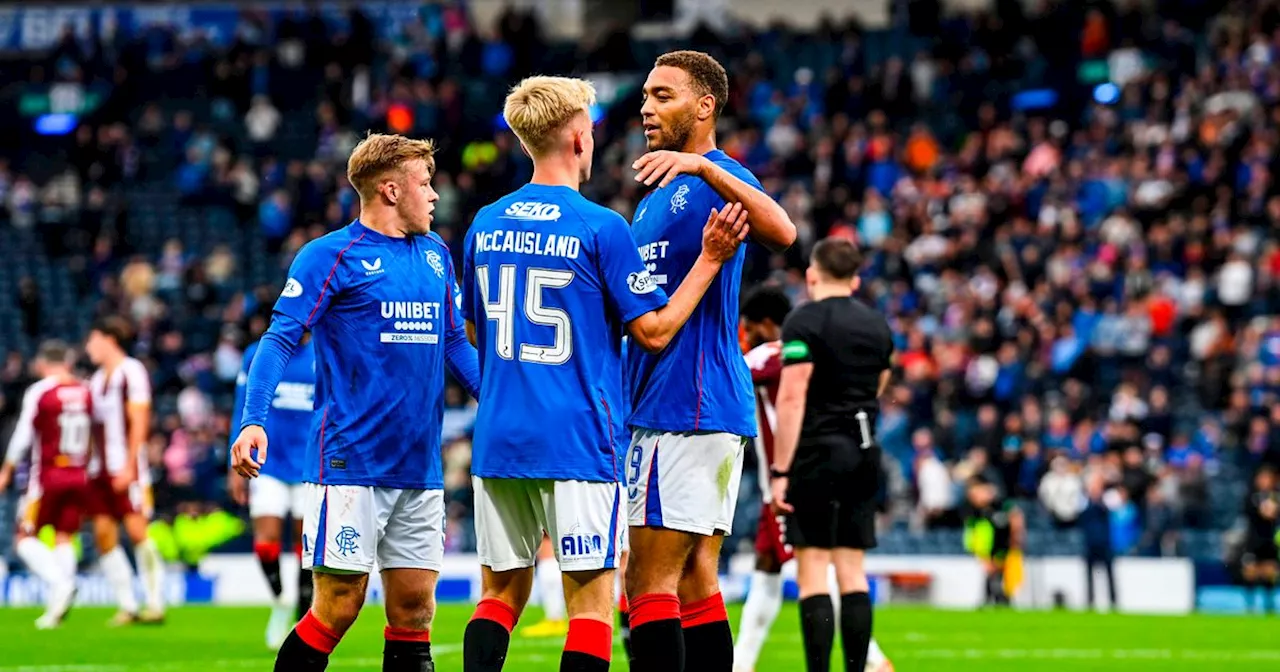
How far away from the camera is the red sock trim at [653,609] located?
274 inches

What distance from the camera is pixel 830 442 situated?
390 inches

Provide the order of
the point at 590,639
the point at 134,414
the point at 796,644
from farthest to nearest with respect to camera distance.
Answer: the point at 134,414, the point at 796,644, the point at 590,639

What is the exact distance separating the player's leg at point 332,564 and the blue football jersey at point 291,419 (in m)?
5.72

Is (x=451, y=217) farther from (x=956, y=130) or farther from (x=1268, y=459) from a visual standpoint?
(x=1268, y=459)

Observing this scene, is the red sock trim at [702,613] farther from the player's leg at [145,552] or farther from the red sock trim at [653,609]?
the player's leg at [145,552]

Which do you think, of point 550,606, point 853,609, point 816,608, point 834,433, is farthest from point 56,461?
point 853,609

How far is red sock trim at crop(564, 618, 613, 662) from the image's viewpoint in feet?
21.9

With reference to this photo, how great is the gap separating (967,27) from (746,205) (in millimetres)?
27803

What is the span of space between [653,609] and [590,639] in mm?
355

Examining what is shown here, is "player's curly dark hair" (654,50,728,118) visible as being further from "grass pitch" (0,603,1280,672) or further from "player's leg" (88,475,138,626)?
"player's leg" (88,475,138,626)

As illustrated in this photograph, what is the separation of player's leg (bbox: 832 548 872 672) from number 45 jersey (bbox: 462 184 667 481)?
3086mm

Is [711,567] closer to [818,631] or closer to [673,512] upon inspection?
[673,512]

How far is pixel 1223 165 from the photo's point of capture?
89.8ft

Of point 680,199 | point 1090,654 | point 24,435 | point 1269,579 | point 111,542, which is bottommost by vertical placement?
point 1090,654
